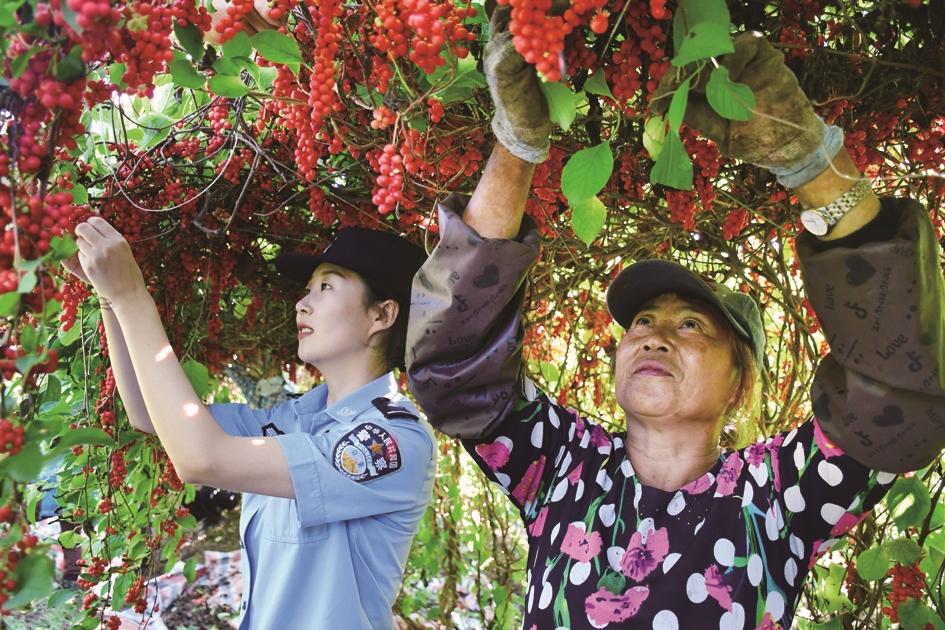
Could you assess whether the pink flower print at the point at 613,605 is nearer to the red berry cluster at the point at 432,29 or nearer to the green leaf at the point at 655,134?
the green leaf at the point at 655,134

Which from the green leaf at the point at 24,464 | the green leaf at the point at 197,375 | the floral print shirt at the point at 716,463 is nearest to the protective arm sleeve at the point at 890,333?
the floral print shirt at the point at 716,463

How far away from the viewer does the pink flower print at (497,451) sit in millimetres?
1249

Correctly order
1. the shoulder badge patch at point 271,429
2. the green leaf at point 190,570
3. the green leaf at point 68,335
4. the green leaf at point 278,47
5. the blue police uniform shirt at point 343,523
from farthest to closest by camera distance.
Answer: the green leaf at point 190,570 < the shoulder badge patch at point 271,429 < the green leaf at point 68,335 < the blue police uniform shirt at point 343,523 < the green leaf at point 278,47

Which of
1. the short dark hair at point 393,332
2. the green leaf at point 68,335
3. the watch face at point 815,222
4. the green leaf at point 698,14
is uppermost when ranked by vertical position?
the green leaf at point 698,14

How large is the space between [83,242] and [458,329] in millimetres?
601

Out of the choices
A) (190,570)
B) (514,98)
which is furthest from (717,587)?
(190,570)

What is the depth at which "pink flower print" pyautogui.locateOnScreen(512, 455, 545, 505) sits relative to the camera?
128 cm

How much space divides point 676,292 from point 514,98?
0.64m

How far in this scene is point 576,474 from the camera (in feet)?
4.15

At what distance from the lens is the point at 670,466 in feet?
4.15

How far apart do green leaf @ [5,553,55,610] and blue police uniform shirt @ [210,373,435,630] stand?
54 centimetres

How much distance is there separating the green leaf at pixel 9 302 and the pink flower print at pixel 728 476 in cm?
96

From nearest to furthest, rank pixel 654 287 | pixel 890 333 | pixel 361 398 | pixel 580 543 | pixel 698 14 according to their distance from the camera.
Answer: pixel 698 14 < pixel 890 333 < pixel 580 543 < pixel 654 287 < pixel 361 398

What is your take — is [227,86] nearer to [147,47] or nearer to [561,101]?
[147,47]
